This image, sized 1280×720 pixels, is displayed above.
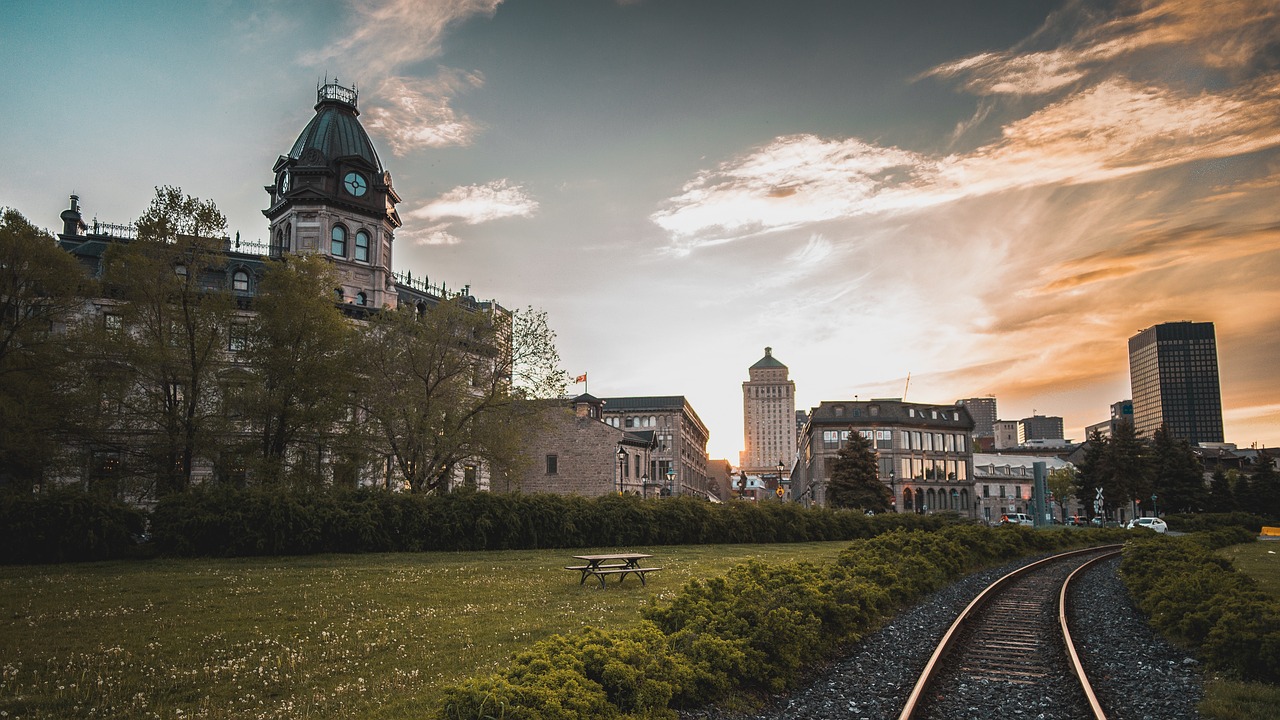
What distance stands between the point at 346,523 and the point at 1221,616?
Answer: 2497 cm

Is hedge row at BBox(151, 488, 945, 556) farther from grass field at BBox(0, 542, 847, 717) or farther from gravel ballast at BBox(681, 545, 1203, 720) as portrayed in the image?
gravel ballast at BBox(681, 545, 1203, 720)

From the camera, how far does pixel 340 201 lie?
55.9 m

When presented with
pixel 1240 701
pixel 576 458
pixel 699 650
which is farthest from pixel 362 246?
pixel 1240 701

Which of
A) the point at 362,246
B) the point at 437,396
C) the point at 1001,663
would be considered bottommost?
the point at 1001,663

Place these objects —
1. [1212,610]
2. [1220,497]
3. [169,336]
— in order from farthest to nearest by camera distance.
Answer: [1220,497]
[169,336]
[1212,610]

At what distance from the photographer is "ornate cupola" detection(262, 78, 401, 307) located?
182 feet

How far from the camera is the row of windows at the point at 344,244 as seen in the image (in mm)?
56031

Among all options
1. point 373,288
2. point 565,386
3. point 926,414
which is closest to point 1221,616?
point 565,386

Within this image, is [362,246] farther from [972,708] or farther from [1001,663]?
[972,708]

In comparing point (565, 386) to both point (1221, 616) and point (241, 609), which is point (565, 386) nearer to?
point (241, 609)

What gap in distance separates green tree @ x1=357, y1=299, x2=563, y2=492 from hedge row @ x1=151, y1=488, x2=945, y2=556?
6430 mm

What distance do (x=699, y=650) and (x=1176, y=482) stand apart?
8395 cm

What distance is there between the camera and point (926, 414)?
10125cm

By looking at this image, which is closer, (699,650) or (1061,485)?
(699,650)
